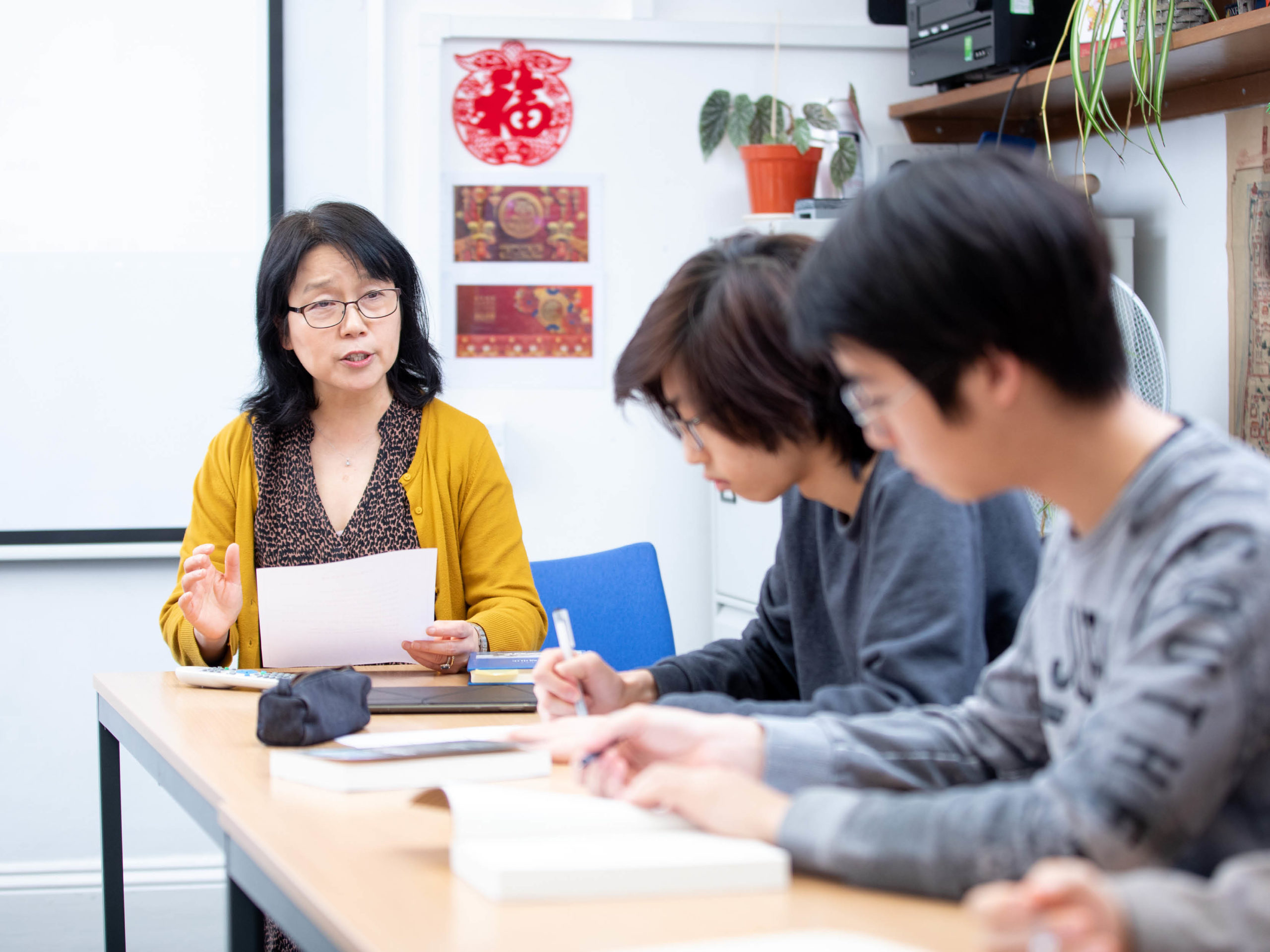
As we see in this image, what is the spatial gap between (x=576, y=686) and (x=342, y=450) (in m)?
0.92

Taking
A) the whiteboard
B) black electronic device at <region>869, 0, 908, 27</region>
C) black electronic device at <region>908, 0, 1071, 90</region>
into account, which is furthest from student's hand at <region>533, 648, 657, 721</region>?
black electronic device at <region>869, 0, 908, 27</region>

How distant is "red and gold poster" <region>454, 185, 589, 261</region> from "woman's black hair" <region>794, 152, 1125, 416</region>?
2.44 metres

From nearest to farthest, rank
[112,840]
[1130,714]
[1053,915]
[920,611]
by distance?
[1053,915], [1130,714], [920,611], [112,840]


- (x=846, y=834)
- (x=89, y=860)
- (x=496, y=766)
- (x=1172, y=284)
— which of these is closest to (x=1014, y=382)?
(x=846, y=834)

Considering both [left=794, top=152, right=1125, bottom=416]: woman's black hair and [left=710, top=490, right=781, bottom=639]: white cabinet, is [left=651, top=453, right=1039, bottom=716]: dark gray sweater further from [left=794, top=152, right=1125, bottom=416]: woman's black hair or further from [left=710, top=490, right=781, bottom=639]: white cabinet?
[left=710, top=490, right=781, bottom=639]: white cabinet

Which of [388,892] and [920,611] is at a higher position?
[920,611]

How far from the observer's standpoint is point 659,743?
0.98 meters

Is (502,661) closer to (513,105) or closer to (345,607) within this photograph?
(345,607)

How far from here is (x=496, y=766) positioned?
1.14m

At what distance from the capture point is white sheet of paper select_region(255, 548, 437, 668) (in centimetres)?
168

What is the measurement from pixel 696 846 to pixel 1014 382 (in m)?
0.36

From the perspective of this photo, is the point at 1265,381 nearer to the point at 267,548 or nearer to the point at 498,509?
the point at 498,509

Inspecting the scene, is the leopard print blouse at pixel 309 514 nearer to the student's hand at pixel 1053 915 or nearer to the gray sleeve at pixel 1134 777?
the gray sleeve at pixel 1134 777

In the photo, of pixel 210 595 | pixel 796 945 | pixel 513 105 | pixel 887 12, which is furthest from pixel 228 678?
pixel 887 12
